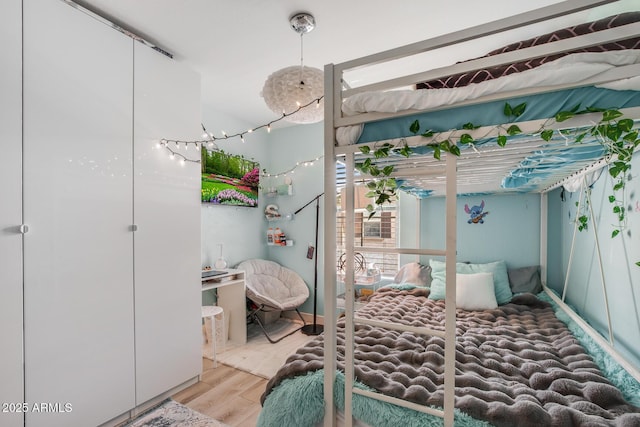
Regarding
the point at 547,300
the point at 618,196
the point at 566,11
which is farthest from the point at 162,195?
the point at 547,300

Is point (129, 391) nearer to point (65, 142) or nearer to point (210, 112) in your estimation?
point (65, 142)

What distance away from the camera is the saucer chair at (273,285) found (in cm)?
341

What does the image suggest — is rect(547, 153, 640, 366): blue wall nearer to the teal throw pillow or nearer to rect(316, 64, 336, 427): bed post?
the teal throw pillow

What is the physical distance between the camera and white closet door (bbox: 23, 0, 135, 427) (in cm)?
158

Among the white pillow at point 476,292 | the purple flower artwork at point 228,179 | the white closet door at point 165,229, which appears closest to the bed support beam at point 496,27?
the white closet door at point 165,229

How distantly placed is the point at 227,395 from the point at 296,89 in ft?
7.14

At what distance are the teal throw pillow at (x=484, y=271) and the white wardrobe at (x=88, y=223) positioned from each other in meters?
2.10

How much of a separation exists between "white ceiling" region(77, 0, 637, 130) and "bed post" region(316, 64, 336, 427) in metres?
0.85

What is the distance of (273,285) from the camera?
3.72 m

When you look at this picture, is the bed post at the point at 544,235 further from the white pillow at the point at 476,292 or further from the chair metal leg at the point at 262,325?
the chair metal leg at the point at 262,325

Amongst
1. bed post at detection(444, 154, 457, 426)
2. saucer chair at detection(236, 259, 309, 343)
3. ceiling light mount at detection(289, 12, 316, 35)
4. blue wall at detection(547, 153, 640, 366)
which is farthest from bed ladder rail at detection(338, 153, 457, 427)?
saucer chair at detection(236, 259, 309, 343)

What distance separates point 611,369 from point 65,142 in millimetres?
3130

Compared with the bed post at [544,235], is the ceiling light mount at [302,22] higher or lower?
higher

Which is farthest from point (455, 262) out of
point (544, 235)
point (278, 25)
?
point (544, 235)
